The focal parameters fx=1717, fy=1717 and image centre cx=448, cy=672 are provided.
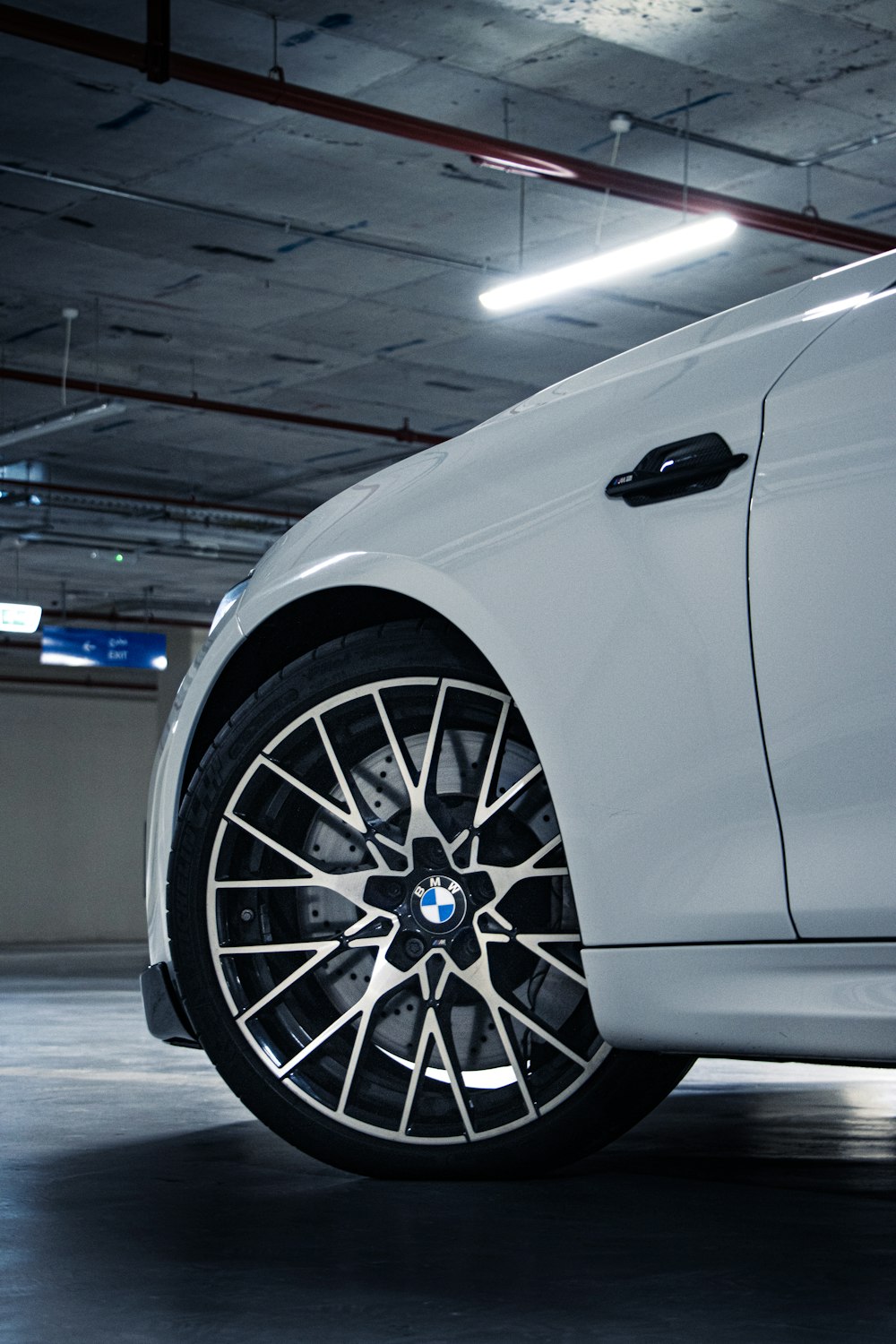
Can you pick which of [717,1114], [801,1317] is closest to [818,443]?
[801,1317]

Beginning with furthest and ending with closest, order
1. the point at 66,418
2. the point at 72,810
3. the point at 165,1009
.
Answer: the point at 72,810 < the point at 66,418 < the point at 165,1009

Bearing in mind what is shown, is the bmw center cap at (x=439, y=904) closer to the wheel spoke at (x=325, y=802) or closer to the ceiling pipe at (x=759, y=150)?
the wheel spoke at (x=325, y=802)

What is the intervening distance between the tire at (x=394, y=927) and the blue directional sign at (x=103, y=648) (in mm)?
19853

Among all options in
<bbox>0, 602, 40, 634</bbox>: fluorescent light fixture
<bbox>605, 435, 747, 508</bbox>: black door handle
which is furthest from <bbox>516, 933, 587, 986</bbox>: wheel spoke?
<bbox>0, 602, 40, 634</bbox>: fluorescent light fixture

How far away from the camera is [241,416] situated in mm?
15695

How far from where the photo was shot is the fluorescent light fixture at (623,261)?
903 centimetres

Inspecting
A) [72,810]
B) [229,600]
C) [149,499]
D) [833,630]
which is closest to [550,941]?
[833,630]

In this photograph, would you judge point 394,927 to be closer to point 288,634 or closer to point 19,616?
point 288,634

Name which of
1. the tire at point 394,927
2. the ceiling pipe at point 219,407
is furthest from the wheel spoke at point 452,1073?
the ceiling pipe at point 219,407

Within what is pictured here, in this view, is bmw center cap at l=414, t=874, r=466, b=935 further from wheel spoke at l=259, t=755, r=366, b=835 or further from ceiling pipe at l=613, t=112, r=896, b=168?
ceiling pipe at l=613, t=112, r=896, b=168

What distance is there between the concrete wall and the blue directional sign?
3.55 meters

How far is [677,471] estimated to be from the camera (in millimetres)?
2184

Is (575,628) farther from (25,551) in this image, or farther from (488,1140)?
(25,551)

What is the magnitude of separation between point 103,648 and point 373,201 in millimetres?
12667
